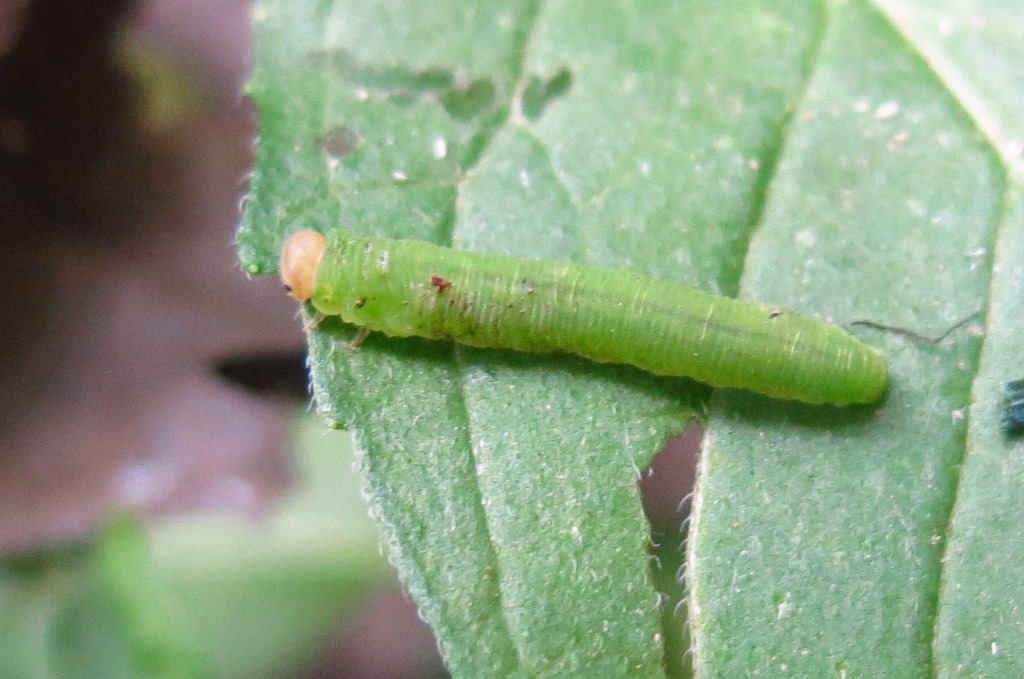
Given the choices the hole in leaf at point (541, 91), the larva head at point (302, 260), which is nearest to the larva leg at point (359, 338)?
the larva head at point (302, 260)

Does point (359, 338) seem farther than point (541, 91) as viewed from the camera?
No

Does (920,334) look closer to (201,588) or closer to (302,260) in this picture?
(302,260)

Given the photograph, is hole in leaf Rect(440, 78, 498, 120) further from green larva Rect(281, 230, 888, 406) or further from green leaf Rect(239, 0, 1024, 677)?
green larva Rect(281, 230, 888, 406)

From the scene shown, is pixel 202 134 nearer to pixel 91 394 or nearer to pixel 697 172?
pixel 91 394

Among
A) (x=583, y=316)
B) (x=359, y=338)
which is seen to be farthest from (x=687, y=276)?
(x=359, y=338)

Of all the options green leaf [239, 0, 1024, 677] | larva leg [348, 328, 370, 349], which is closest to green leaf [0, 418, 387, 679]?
larva leg [348, 328, 370, 349]

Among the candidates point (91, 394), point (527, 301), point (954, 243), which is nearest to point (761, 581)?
point (527, 301)
